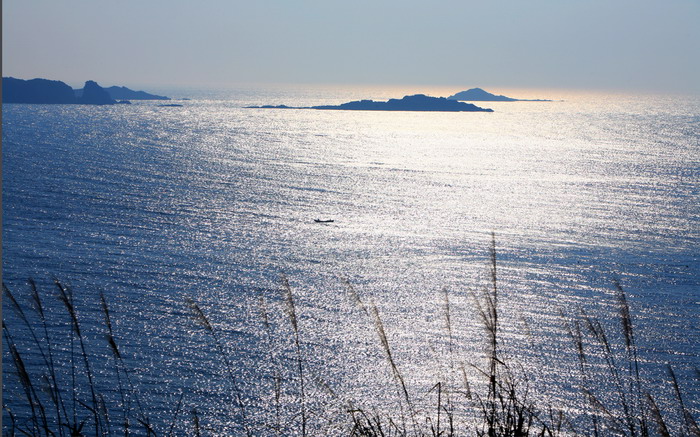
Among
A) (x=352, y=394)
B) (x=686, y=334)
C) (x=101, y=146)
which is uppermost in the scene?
(x=101, y=146)

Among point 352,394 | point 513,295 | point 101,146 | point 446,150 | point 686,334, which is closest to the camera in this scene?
point 352,394

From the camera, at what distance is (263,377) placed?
1113 inches

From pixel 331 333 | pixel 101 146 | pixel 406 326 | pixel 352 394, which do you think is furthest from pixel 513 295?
pixel 101 146

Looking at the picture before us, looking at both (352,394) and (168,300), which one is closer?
(352,394)

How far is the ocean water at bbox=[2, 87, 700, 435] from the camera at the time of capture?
27.8 meters

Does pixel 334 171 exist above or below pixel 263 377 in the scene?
above

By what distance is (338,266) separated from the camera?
45.2m

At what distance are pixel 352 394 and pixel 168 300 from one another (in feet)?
47.0

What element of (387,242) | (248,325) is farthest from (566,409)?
(387,242)

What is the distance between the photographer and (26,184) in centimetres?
6838

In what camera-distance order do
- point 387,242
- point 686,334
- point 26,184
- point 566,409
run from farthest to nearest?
point 26,184 < point 387,242 < point 686,334 < point 566,409

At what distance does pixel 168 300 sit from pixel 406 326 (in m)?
14.3

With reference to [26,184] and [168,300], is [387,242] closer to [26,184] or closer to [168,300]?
[168,300]

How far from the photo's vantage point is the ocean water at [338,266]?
2781cm
